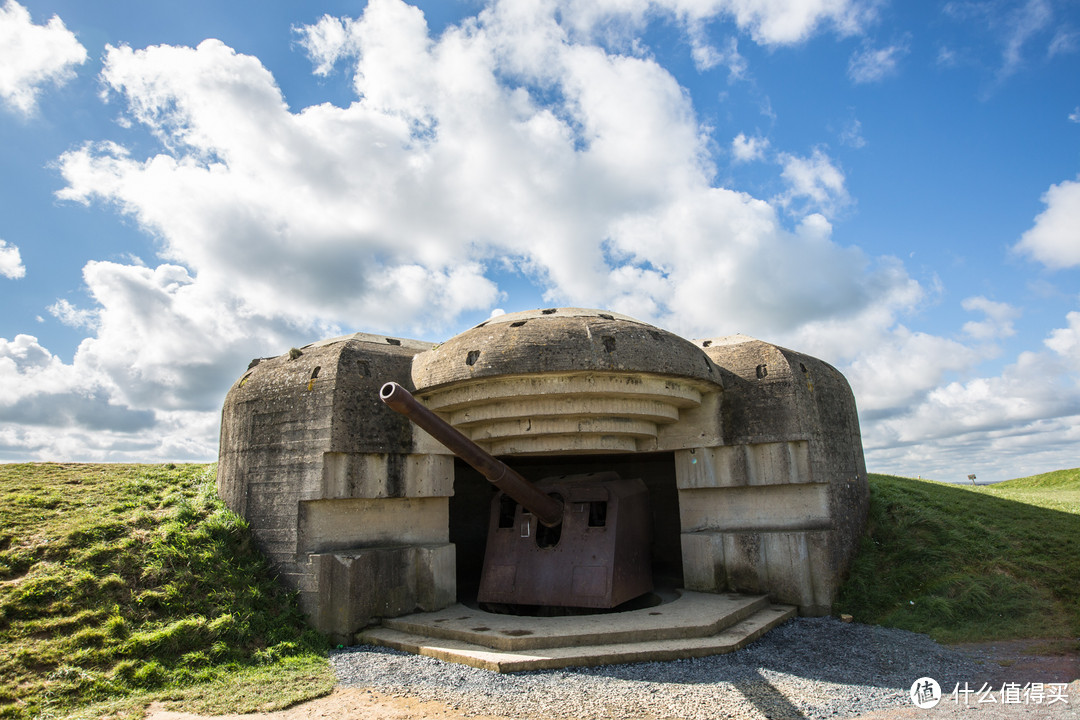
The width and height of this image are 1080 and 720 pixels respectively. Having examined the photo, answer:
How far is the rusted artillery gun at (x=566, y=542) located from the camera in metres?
7.63

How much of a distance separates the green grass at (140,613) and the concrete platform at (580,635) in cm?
105

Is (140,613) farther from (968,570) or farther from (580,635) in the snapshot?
(968,570)

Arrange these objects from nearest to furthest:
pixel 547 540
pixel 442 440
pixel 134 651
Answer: pixel 134 651 → pixel 442 440 → pixel 547 540

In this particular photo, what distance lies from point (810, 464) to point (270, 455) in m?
6.61

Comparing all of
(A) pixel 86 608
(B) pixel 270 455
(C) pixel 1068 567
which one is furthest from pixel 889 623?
(A) pixel 86 608

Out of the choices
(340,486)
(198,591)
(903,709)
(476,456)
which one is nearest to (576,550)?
(476,456)

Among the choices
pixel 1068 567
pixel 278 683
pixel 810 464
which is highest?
pixel 810 464

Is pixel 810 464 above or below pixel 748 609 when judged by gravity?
above

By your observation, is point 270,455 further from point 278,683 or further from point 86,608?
point 278,683

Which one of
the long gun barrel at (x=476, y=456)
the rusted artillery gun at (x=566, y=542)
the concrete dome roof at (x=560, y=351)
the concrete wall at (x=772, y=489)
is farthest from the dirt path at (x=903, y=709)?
the concrete dome roof at (x=560, y=351)

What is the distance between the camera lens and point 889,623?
24.2 ft

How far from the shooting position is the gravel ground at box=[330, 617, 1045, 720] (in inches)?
192

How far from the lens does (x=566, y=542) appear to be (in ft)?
26.7

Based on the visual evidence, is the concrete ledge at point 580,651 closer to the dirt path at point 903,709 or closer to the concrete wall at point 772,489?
the dirt path at point 903,709
